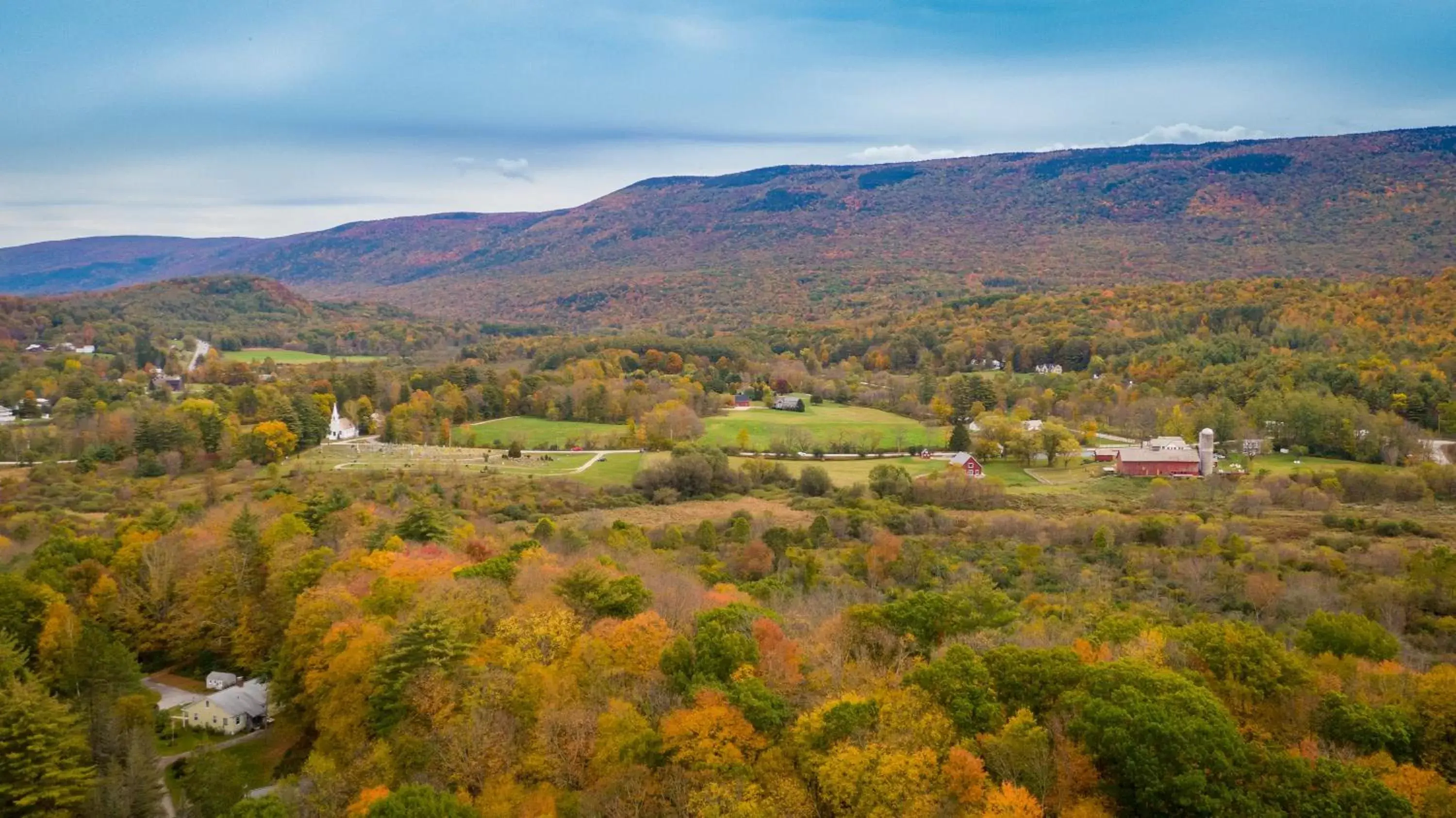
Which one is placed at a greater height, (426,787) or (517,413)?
(426,787)

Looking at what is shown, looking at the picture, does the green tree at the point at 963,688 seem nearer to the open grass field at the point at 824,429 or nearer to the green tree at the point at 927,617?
the green tree at the point at 927,617

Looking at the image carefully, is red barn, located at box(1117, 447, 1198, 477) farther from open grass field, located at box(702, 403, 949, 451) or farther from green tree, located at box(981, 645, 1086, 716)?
green tree, located at box(981, 645, 1086, 716)

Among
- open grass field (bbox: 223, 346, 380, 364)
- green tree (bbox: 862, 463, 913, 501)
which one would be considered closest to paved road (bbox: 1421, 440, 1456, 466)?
green tree (bbox: 862, 463, 913, 501)

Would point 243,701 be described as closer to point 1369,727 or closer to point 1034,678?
point 1034,678

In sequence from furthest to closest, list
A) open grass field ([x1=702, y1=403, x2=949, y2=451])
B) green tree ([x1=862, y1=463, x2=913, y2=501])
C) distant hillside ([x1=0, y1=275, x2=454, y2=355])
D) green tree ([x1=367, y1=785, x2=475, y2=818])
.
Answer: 1. distant hillside ([x1=0, y1=275, x2=454, y2=355])
2. open grass field ([x1=702, y1=403, x2=949, y2=451])
3. green tree ([x1=862, y1=463, x2=913, y2=501])
4. green tree ([x1=367, y1=785, x2=475, y2=818])

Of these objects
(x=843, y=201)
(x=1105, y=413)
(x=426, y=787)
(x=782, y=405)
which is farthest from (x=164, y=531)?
Answer: (x=843, y=201)

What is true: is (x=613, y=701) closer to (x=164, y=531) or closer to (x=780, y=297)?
(x=164, y=531)

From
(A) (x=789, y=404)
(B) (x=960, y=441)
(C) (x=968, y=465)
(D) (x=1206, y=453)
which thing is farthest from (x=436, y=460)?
(D) (x=1206, y=453)
